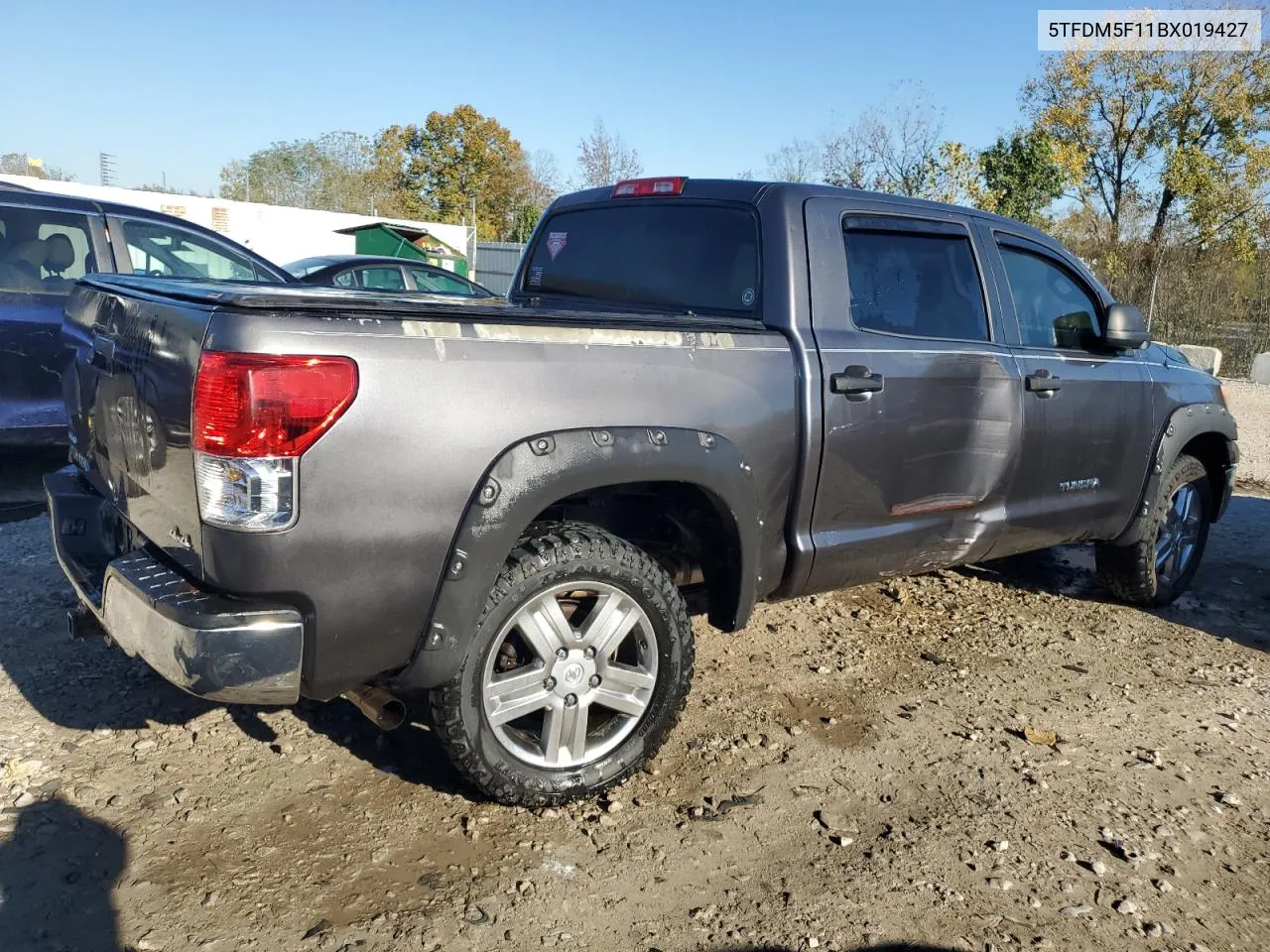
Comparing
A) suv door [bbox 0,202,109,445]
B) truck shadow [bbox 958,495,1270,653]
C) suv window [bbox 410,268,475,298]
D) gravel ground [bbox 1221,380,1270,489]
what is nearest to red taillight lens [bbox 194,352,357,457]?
suv door [bbox 0,202,109,445]

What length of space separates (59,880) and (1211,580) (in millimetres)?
5869

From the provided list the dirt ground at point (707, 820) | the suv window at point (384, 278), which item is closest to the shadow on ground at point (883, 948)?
the dirt ground at point (707, 820)

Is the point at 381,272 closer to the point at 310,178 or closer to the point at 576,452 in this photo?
the point at 576,452

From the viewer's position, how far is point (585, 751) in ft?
10.0

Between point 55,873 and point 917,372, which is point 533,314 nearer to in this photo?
point 917,372

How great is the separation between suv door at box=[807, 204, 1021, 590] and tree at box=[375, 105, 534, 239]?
4385cm

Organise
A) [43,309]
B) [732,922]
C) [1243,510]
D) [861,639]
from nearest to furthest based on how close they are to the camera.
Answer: [732,922]
[861,639]
[43,309]
[1243,510]

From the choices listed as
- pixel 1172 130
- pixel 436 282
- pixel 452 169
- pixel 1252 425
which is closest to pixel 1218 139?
pixel 1172 130

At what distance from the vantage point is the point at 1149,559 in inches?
199

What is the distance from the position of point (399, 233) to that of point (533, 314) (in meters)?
24.2

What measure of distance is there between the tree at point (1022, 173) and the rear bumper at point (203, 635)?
2715 centimetres

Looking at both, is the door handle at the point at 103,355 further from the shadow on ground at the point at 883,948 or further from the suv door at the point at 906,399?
the shadow on ground at the point at 883,948

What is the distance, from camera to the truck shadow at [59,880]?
2.38 metres

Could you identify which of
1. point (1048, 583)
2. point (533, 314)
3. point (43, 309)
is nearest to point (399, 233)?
point (43, 309)
